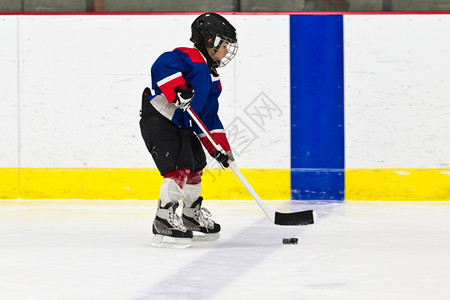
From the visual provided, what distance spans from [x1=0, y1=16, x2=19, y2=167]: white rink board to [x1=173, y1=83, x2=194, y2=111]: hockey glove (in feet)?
7.73

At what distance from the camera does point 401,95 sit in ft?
18.9

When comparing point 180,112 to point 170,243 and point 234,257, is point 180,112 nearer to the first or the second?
point 170,243

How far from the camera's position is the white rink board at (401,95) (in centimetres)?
574

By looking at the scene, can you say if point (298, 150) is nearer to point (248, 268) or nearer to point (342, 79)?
point (342, 79)

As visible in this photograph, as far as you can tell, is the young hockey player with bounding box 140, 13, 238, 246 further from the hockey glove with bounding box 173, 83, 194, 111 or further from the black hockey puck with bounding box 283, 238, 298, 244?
the black hockey puck with bounding box 283, 238, 298, 244

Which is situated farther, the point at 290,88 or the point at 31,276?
the point at 290,88

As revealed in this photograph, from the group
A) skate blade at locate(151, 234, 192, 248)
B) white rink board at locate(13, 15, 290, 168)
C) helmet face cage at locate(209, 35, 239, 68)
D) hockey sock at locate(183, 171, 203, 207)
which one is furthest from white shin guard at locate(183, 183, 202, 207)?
white rink board at locate(13, 15, 290, 168)

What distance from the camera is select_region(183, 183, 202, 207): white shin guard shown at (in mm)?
4164

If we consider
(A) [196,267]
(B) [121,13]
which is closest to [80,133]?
(B) [121,13]

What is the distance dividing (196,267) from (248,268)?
7.6 inches

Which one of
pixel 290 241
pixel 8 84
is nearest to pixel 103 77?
pixel 8 84

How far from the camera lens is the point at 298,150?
228 inches

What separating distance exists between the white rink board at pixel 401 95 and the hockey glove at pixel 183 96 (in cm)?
215

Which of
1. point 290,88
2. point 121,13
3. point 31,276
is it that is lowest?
point 31,276
